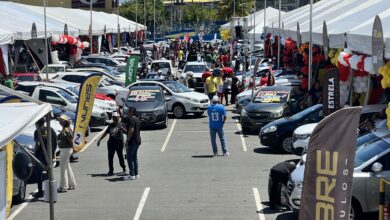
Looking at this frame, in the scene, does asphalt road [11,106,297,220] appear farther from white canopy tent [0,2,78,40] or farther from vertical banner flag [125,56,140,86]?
white canopy tent [0,2,78,40]

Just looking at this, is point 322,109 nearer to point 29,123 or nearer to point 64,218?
point 64,218

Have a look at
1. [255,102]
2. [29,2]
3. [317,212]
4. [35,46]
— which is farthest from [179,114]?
[29,2]

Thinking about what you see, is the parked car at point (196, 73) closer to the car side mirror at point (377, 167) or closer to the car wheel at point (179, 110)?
the car wheel at point (179, 110)

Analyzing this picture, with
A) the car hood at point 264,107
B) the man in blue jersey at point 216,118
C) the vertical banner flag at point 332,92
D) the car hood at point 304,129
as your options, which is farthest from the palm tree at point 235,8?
the car hood at point 304,129

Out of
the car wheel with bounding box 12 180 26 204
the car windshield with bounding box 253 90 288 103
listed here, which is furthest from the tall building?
the car wheel with bounding box 12 180 26 204

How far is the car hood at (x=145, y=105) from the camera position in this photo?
27406 mm

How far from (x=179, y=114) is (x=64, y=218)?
17.1m

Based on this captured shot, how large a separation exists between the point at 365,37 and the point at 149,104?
41.0 feet

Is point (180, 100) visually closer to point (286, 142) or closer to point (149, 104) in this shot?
point (149, 104)

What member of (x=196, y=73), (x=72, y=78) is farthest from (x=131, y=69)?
(x=196, y=73)

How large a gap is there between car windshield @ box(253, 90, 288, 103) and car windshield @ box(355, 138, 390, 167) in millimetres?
12388

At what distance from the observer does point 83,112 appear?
64.2 feet

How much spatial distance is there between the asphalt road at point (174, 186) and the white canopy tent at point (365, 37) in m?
3.57

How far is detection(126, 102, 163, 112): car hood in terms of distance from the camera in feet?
89.9
